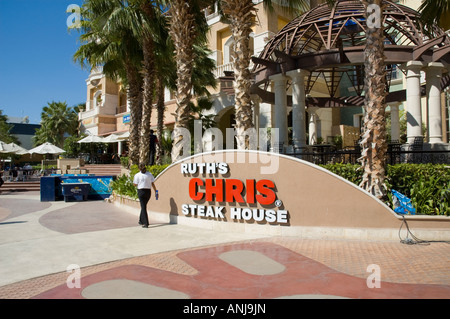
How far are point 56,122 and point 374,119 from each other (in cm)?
4402

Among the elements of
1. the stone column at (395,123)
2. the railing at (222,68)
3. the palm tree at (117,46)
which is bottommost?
the stone column at (395,123)

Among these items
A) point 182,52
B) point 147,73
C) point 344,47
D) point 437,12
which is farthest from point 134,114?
point 437,12

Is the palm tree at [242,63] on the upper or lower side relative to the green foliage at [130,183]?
upper

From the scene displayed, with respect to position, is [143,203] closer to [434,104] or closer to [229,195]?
[229,195]

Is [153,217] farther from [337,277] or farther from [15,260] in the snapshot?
[337,277]

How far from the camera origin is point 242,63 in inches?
401

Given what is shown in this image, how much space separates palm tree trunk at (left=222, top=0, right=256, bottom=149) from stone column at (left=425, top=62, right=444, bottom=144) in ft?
24.8

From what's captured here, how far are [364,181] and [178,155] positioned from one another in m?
5.96

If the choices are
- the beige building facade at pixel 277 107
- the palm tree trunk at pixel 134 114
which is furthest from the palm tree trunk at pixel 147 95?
the palm tree trunk at pixel 134 114

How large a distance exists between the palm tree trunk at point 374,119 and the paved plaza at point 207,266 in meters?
1.52

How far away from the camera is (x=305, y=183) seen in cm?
763

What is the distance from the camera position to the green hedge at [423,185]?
293 inches

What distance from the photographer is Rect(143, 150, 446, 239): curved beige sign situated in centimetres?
727

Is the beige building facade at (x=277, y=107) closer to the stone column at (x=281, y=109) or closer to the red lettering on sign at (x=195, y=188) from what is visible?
the stone column at (x=281, y=109)
